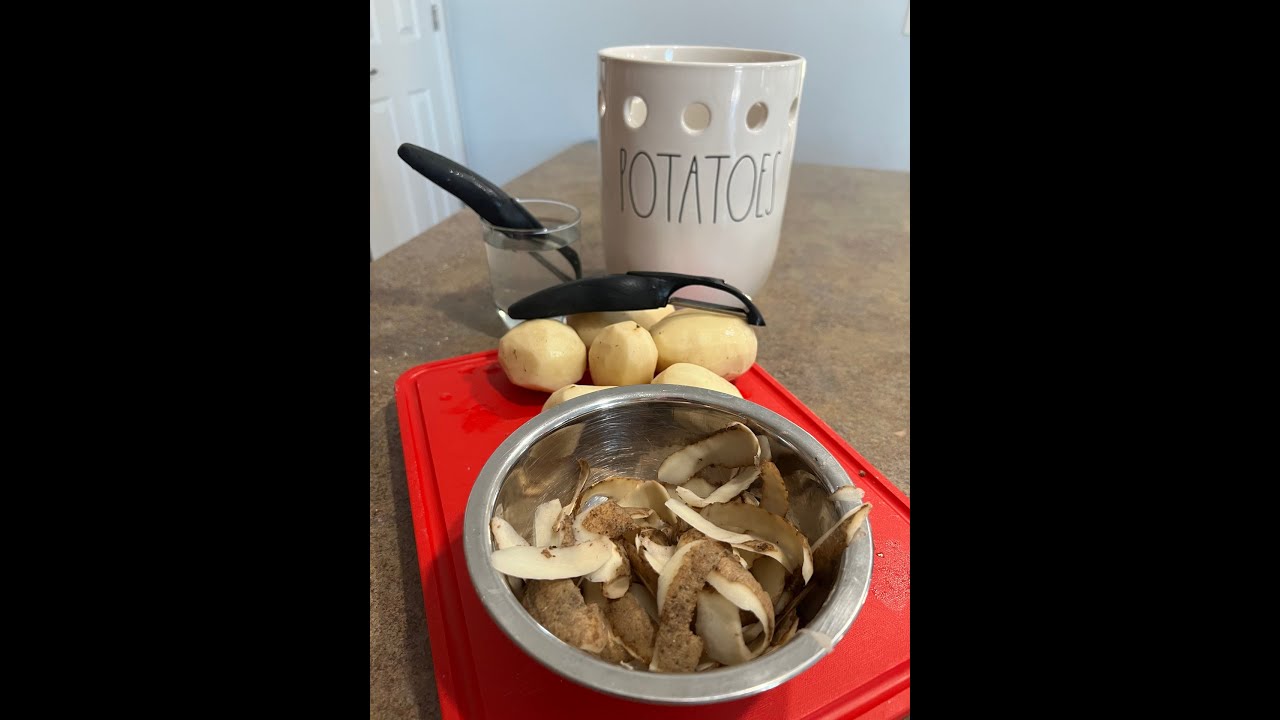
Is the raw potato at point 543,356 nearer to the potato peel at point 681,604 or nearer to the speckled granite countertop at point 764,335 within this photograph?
the speckled granite countertop at point 764,335

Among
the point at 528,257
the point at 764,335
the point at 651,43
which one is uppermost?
the point at 651,43

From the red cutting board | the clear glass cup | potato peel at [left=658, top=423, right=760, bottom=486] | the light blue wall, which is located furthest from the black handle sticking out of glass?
the light blue wall

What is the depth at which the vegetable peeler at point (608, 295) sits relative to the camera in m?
0.69

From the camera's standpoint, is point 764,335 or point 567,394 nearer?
point 567,394

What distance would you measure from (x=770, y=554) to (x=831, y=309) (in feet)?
1.92

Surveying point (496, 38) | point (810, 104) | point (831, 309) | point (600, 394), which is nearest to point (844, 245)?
point (831, 309)

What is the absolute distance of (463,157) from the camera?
2566mm

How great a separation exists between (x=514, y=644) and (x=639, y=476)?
26 centimetres

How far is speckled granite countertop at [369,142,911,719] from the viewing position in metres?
0.48

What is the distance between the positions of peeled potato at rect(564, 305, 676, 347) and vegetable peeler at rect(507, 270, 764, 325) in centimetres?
2

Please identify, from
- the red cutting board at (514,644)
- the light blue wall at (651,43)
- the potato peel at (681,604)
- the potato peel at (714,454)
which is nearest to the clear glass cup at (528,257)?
the red cutting board at (514,644)

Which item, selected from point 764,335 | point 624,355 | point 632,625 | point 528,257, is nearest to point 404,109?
point 528,257

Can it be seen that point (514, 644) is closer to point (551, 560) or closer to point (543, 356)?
point (551, 560)

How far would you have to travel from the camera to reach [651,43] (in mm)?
2236
